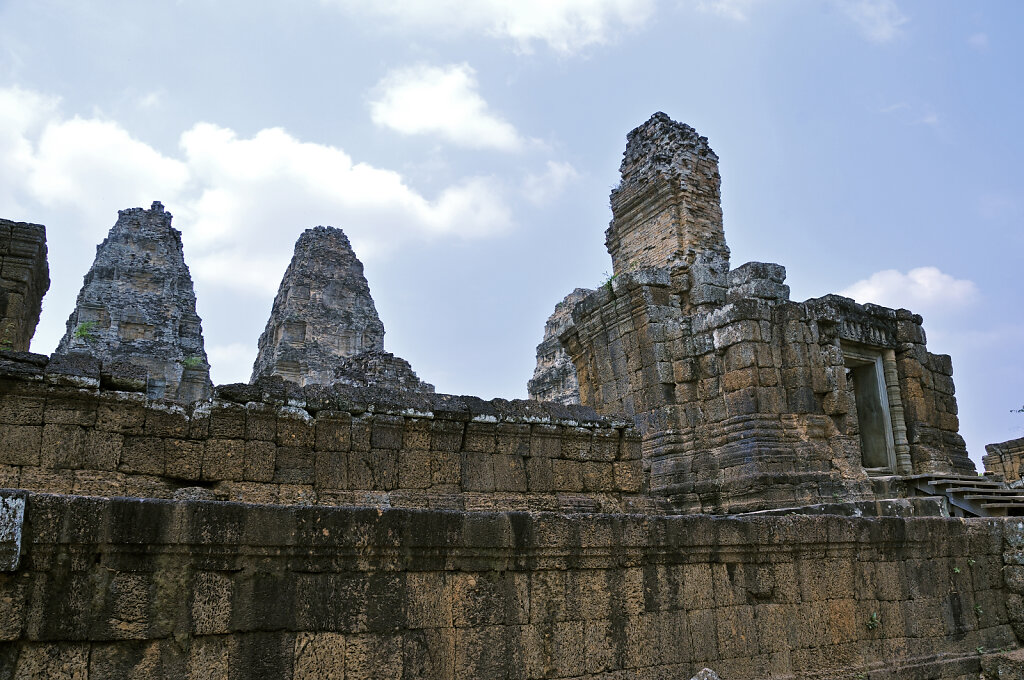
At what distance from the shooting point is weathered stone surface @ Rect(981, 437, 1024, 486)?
22.1m

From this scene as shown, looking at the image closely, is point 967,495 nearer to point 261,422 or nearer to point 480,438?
point 480,438

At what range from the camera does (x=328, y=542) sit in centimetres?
350

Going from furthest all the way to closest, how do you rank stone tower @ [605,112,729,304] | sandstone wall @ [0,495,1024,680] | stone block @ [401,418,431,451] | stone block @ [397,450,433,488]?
stone tower @ [605,112,729,304]
stone block @ [401,418,431,451]
stone block @ [397,450,433,488]
sandstone wall @ [0,495,1024,680]

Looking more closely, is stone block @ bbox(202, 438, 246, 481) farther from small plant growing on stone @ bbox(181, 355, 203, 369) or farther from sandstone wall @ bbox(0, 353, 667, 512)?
small plant growing on stone @ bbox(181, 355, 203, 369)

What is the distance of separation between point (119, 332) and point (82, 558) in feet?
94.3

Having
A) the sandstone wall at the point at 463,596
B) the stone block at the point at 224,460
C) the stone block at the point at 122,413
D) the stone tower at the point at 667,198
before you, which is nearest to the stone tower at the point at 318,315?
the stone tower at the point at 667,198

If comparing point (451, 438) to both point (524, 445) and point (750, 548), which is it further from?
point (750, 548)

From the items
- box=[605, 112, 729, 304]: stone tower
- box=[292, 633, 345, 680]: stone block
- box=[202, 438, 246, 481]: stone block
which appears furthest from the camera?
box=[605, 112, 729, 304]: stone tower

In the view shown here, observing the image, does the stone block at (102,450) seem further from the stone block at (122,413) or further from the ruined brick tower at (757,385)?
the ruined brick tower at (757,385)

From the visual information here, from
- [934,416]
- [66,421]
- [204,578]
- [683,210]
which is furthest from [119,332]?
[204,578]

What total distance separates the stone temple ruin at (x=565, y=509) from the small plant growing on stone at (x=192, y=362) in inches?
784

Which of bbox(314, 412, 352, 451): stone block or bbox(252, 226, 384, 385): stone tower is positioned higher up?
bbox(252, 226, 384, 385): stone tower

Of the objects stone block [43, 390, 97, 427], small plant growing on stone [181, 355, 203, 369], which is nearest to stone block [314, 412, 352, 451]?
stone block [43, 390, 97, 427]

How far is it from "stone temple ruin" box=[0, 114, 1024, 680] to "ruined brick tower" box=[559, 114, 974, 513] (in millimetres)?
47
